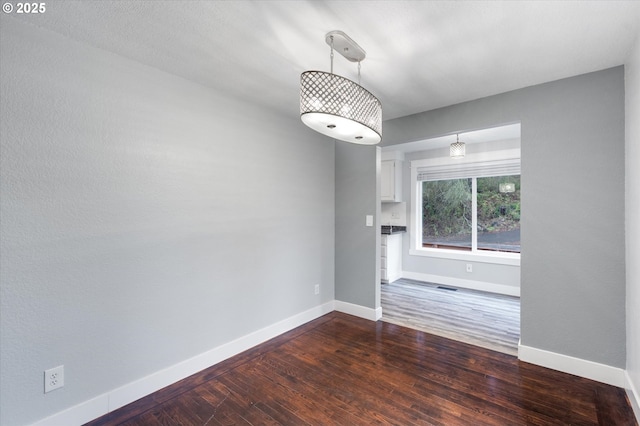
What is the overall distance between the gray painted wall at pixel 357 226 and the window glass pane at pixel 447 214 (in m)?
2.33

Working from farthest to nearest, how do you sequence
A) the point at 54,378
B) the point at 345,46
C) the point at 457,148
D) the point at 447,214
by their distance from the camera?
the point at 447,214 → the point at 457,148 → the point at 345,46 → the point at 54,378

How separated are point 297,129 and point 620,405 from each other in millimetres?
3393

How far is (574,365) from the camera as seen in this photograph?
225cm

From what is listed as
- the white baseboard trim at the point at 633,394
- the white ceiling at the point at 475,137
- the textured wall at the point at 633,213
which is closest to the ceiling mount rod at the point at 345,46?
the textured wall at the point at 633,213

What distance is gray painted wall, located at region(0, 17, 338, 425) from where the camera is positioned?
62.1 inches

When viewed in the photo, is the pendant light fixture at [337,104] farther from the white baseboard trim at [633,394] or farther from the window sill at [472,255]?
the window sill at [472,255]

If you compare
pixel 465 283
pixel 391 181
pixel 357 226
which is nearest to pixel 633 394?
pixel 357 226

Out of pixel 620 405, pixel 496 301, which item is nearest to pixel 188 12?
pixel 620 405

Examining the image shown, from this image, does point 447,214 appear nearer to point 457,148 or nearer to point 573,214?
point 457,148

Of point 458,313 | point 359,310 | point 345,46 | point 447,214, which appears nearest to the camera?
point 345,46

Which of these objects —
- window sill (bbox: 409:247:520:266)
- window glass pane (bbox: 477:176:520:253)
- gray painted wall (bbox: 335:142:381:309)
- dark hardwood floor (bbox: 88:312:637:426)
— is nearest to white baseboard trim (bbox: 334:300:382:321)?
gray painted wall (bbox: 335:142:381:309)

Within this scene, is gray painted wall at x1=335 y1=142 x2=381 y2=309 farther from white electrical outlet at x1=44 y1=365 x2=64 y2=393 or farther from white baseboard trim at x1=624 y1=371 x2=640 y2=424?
white electrical outlet at x1=44 y1=365 x2=64 y2=393

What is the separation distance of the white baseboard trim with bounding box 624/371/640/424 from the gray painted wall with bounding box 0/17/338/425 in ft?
8.79

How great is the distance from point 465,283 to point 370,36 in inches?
169
